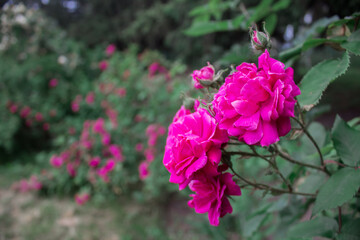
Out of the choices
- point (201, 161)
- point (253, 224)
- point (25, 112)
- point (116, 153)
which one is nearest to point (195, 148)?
point (201, 161)

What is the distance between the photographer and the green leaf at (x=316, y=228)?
74 centimetres

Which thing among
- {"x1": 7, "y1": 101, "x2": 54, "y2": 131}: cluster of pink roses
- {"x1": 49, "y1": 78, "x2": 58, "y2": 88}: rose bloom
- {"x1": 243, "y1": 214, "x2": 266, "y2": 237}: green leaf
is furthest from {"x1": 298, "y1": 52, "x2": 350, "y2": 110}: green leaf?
{"x1": 49, "y1": 78, "x2": 58, "y2": 88}: rose bloom

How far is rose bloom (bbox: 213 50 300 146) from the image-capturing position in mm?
499

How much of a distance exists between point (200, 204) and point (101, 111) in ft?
13.9

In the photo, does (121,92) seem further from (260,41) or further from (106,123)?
(260,41)

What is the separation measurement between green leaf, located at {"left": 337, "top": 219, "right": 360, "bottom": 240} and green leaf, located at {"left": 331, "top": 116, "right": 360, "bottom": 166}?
0.13m

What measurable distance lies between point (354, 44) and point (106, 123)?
3.45 metres

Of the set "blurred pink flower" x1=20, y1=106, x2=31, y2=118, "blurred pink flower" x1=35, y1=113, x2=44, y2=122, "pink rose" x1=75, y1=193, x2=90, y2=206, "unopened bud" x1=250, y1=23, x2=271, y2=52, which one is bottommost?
"pink rose" x1=75, y1=193, x2=90, y2=206

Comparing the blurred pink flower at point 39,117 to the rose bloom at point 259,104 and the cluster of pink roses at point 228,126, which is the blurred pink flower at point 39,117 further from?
the rose bloom at point 259,104

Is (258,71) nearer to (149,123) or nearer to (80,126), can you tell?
(149,123)

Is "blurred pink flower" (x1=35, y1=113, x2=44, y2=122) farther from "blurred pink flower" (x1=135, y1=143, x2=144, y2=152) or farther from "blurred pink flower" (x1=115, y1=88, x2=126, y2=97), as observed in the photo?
"blurred pink flower" (x1=135, y1=143, x2=144, y2=152)

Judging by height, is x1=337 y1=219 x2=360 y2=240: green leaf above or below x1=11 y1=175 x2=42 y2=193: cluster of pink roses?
below

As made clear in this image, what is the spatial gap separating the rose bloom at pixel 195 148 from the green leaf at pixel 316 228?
0.36 metres

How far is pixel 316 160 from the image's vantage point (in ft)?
2.88
